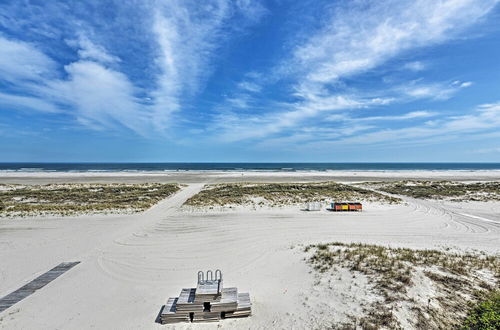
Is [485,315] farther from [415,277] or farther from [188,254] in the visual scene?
[188,254]

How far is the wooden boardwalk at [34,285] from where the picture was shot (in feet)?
24.9

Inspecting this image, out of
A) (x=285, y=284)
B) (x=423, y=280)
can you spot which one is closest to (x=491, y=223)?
(x=423, y=280)

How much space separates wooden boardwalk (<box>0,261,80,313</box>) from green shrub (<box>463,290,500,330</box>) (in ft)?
44.2

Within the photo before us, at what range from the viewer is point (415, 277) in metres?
7.82

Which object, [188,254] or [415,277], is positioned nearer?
[415,277]

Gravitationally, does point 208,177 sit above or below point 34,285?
above

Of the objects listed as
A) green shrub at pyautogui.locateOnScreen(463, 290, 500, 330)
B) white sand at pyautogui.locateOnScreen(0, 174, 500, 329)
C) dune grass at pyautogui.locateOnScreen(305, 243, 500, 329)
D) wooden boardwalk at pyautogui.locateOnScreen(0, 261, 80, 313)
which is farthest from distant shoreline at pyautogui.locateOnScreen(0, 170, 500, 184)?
green shrub at pyautogui.locateOnScreen(463, 290, 500, 330)

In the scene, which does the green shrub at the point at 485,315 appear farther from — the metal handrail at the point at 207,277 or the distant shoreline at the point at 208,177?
the distant shoreline at the point at 208,177

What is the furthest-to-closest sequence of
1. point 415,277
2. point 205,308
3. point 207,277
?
point 415,277 → point 207,277 → point 205,308

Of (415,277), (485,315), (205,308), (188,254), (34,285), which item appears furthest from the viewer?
(188,254)

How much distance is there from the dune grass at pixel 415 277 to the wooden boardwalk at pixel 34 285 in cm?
1069

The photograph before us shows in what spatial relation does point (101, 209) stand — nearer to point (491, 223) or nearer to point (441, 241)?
point (441, 241)

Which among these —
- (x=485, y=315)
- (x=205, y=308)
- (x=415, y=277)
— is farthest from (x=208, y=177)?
(x=485, y=315)

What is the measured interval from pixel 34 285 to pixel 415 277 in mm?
13979
